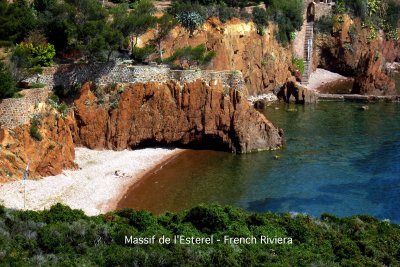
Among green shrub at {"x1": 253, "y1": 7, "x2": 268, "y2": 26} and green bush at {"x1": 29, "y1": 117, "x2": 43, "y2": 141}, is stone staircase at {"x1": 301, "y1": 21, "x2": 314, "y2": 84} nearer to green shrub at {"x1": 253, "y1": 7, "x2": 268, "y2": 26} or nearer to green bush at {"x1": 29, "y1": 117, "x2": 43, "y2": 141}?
green shrub at {"x1": 253, "y1": 7, "x2": 268, "y2": 26}

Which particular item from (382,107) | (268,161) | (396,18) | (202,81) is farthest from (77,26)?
(396,18)

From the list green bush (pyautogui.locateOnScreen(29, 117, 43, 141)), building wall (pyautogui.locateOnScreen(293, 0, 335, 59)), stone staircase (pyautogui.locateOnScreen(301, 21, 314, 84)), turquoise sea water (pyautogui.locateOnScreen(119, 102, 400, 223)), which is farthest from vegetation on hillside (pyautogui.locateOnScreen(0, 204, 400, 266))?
building wall (pyautogui.locateOnScreen(293, 0, 335, 59))

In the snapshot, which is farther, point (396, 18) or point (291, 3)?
point (396, 18)

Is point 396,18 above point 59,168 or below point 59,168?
above

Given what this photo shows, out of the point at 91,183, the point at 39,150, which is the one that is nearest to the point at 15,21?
the point at 39,150

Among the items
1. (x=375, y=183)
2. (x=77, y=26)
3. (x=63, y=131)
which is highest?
(x=77, y=26)

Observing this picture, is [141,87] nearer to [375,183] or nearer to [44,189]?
[44,189]

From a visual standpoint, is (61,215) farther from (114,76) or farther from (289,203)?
(114,76)
